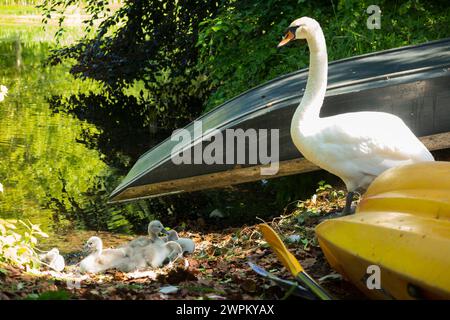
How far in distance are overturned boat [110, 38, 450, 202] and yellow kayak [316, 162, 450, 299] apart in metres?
2.34

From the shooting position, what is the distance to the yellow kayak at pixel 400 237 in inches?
139

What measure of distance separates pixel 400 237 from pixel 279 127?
3217 millimetres

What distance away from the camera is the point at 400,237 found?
3732 millimetres

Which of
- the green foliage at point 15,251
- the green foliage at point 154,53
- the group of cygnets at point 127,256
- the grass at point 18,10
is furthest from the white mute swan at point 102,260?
the grass at point 18,10

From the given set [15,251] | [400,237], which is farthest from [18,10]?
[400,237]

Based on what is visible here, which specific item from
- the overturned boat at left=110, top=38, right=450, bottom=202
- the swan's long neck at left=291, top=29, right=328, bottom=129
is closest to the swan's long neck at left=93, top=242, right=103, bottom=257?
the overturned boat at left=110, top=38, right=450, bottom=202

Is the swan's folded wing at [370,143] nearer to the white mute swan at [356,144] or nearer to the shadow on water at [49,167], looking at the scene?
the white mute swan at [356,144]

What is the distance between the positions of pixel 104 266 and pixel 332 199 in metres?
2.36

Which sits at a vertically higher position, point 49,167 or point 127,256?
point 49,167

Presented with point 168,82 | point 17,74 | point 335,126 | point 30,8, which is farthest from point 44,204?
point 30,8

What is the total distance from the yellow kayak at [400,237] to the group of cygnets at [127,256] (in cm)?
187

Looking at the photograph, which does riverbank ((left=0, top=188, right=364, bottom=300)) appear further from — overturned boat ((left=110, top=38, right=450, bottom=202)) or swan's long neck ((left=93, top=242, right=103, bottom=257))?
Answer: overturned boat ((left=110, top=38, right=450, bottom=202))

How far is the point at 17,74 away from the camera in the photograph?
56.2ft

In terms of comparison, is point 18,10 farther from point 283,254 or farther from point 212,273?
point 283,254
